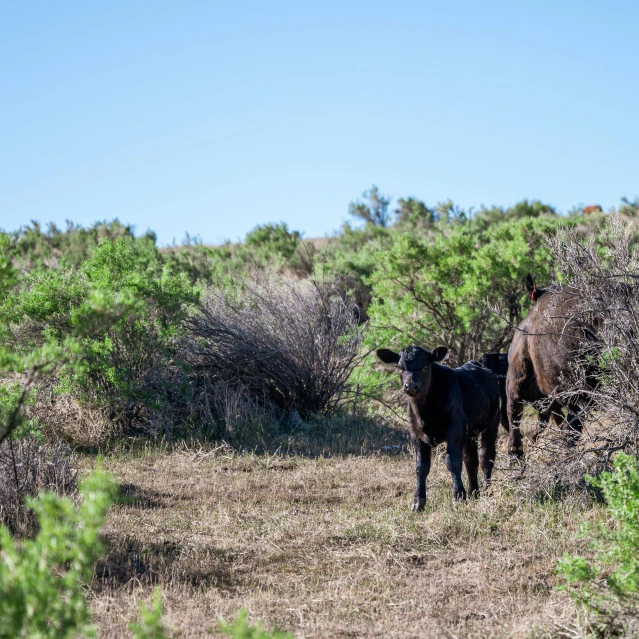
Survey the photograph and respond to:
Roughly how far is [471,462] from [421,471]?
74cm

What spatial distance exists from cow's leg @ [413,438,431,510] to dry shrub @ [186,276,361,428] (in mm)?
4216

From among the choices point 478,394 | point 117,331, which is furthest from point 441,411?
point 117,331

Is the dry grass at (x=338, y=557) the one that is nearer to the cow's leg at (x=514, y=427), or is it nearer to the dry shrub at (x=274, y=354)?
the cow's leg at (x=514, y=427)

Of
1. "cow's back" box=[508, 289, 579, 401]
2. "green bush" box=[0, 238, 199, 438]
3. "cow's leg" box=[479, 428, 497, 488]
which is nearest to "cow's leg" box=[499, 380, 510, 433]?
"cow's back" box=[508, 289, 579, 401]

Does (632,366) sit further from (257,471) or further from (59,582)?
(59,582)

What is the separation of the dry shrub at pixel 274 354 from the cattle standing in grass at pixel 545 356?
3.71 meters

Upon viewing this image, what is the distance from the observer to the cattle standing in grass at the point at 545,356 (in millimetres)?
8672

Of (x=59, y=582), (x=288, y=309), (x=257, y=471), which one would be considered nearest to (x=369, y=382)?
(x=288, y=309)

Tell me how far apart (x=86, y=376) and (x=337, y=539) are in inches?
205

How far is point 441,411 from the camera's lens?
324 inches

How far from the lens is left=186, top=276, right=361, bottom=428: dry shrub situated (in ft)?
41.4

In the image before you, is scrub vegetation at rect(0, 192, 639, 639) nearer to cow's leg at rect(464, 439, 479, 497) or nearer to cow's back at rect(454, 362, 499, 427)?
cow's leg at rect(464, 439, 479, 497)

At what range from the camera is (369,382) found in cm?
1323

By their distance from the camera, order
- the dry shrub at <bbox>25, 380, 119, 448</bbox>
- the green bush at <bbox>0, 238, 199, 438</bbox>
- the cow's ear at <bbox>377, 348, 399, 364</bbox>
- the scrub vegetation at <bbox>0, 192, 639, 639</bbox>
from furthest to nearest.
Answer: the dry shrub at <bbox>25, 380, 119, 448</bbox> → the green bush at <bbox>0, 238, 199, 438</bbox> → the cow's ear at <bbox>377, 348, 399, 364</bbox> → the scrub vegetation at <bbox>0, 192, 639, 639</bbox>
